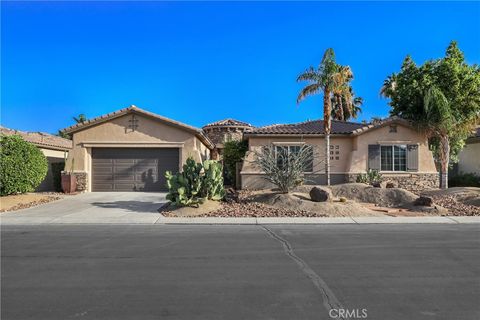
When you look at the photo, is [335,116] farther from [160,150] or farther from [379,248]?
[379,248]

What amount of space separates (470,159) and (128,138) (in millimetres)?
22012

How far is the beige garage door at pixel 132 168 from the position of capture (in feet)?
74.1

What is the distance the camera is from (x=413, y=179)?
2295 centimetres

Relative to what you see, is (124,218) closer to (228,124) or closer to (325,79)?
(325,79)

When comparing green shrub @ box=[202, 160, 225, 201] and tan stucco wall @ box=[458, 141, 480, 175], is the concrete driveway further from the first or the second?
tan stucco wall @ box=[458, 141, 480, 175]

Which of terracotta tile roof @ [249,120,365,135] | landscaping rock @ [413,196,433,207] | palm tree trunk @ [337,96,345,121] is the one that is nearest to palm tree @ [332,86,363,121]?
palm tree trunk @ [337,96,345,121]

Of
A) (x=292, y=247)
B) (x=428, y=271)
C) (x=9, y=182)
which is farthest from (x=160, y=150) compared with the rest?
(x=428, y=271)

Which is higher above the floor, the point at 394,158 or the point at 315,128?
the point at 315,128

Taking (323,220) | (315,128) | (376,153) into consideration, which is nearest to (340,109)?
(315,128)

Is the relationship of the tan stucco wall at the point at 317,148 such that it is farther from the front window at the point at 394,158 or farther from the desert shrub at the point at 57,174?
the desert shrub at the point at 57,174

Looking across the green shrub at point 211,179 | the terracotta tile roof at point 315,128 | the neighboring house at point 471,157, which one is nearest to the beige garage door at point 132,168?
the terracotta tile roof at point 315,128

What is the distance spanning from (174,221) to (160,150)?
10.3 metres

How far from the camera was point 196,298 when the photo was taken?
5227 mm

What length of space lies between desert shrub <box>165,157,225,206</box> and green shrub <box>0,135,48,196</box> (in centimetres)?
711
